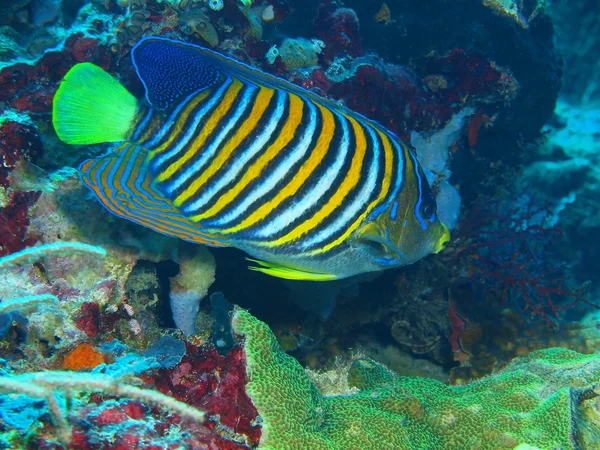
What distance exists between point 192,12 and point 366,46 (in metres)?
2.21

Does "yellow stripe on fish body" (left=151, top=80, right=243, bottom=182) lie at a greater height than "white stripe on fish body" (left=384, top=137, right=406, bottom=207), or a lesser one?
lesser

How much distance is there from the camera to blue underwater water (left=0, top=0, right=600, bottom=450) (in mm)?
1928

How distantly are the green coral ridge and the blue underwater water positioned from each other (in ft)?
0.04

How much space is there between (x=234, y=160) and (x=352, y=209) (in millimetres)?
635

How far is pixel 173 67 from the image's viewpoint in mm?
2020

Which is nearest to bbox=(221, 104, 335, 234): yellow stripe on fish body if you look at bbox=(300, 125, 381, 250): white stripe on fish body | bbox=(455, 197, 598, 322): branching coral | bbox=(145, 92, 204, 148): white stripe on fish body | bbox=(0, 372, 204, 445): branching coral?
bbox=(300, 125, 381, 250): white stripe on fish body

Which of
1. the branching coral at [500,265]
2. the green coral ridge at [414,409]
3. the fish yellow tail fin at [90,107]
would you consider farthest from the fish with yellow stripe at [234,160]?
the branching coral at [500,265]

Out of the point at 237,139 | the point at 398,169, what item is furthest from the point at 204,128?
the point at 398,169

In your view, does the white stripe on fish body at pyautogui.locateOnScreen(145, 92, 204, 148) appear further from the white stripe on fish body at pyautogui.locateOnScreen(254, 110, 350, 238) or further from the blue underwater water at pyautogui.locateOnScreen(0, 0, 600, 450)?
the white stripe on fish body at pyautogui.locateOnScreen(254, 110, 350, 238)

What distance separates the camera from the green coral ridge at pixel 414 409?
1.99 meters

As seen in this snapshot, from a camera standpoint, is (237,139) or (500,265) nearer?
(237,139)

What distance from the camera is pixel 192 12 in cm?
418

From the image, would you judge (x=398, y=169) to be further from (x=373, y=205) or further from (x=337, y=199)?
(x=337, y=199)

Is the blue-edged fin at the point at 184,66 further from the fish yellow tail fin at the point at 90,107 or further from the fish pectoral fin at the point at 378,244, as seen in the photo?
the fish pectoral fin at the point at 378,244
